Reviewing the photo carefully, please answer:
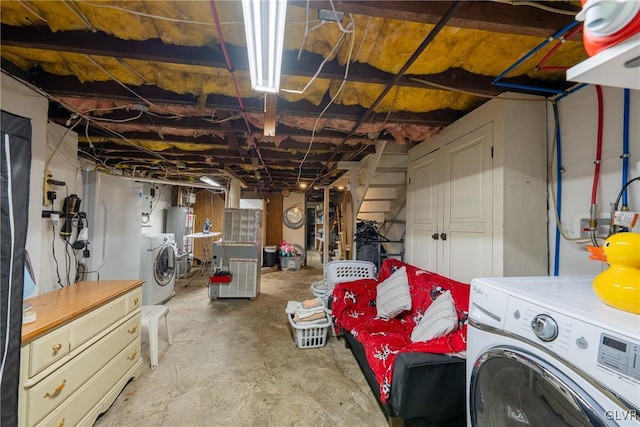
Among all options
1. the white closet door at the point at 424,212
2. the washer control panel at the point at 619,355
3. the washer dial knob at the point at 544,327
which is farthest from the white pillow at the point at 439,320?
the washer control panel at the point at 619,355

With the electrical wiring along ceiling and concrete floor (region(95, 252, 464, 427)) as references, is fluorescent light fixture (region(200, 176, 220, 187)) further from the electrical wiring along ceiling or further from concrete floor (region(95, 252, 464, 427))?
concrete floor (region(95, 252, 464, 427))

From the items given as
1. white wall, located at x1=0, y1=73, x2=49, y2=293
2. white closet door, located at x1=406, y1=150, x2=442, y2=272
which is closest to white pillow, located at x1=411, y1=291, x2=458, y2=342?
white closet door, located at x1=406, y1=150, x2=442, y2=272

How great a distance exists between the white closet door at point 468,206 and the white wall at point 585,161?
36 cm

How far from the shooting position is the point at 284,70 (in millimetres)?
1507

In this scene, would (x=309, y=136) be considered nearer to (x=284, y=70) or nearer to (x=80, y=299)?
(x=284, y=70)

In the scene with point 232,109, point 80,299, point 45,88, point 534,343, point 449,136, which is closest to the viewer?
point 534,343

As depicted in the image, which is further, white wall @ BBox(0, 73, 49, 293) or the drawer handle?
white wall @ BBox(0, 73, 49, 293)

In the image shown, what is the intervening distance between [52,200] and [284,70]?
7.10 feet

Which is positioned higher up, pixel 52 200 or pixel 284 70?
pixel 284 70

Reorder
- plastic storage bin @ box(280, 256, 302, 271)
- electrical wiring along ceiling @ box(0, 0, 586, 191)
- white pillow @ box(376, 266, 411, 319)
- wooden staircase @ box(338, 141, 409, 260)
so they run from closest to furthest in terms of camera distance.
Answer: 1. electrical wiring along ceiling @ box(0, 0, 586, 191)
2. white pillow @ box(376, 266, 411, 319)
3. wooden staircase @ box(338, 141, 409, 260)
4. plastic storage bin @ box(280, 256, 302, 271)

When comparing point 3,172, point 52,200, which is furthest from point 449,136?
point 52,200

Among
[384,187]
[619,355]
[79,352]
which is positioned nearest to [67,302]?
[79,352]

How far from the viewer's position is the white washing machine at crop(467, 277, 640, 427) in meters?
0.63

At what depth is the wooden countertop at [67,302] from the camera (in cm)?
121
